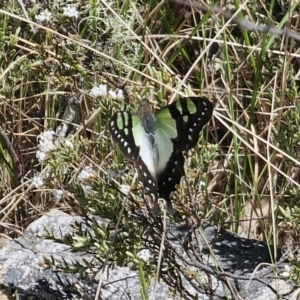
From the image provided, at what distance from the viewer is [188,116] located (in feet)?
5.96

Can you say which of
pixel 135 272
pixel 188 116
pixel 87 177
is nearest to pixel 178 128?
pixel 188 116

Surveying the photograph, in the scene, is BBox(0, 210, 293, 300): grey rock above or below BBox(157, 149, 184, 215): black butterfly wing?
below

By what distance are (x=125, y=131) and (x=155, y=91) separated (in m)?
0.32

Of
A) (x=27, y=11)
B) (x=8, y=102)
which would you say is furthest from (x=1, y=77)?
(x=27, y=11)

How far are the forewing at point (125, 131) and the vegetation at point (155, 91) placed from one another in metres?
0.19

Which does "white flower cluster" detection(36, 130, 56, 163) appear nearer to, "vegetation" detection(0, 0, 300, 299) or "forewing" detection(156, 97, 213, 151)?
"vegetation" detection(0, 0, 300, 299)

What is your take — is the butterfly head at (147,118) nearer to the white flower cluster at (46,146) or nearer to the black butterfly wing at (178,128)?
the black butterfly wing at (178,128)

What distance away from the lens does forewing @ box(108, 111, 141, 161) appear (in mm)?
1744

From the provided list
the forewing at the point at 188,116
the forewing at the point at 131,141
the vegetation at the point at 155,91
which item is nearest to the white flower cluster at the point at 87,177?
the vegetation at the point at 155,91

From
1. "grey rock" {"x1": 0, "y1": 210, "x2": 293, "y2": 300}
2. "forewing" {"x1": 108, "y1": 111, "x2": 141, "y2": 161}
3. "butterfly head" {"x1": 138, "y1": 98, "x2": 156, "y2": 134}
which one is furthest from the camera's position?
"grey rock" {"x1": 0, "y1": 210, "x2": 293, "y2": 300}

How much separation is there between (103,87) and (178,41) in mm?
908

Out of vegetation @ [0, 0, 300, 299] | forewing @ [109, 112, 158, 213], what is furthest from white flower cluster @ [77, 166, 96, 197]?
forewing @ [109, 112, 158, 213]

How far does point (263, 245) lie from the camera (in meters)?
2.24

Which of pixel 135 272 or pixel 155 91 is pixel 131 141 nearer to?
pixel 155 91
